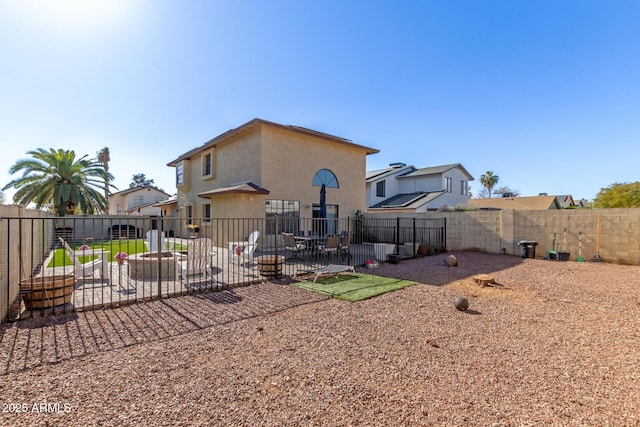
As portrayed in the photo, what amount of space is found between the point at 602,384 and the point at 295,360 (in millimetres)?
3229

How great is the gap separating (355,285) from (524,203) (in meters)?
30.9

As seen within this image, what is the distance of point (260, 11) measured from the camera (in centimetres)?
933

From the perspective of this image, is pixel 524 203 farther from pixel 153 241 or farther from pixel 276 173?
pixel 153 241

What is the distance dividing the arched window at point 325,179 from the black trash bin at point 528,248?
10.6 m

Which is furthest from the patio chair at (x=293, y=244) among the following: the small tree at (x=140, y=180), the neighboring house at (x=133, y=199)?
the small tree at (x=140, y=180)

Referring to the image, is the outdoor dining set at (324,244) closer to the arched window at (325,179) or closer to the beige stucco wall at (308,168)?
the beige stucco wall at (308,168)

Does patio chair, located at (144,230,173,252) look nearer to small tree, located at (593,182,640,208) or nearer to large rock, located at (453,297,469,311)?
large rock, located at (453,297,469,311)

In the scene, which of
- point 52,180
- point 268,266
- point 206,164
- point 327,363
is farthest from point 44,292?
point 52,180

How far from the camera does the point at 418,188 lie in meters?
28.2

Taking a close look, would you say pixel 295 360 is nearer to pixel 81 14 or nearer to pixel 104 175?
pixel 81 14

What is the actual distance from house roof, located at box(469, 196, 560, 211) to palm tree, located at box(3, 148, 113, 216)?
33966 millimetres

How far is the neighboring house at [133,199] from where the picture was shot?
115ft

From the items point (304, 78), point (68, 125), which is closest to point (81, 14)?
point (68, 125)

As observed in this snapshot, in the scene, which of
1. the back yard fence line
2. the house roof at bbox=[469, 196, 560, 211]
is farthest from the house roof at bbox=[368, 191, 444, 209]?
the back yard fence line
